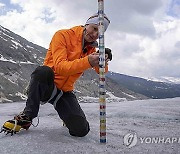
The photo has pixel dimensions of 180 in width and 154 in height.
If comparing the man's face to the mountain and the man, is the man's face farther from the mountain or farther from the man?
the mountain

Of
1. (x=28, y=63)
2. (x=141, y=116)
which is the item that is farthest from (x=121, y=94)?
(x=141, y=116)

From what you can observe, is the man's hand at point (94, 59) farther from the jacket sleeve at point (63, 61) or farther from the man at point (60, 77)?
the man at point (60, 77)

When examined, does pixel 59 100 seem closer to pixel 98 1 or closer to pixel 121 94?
pixel 98 1

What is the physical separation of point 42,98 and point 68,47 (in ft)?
3.03

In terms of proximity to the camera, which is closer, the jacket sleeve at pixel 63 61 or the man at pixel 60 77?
the jacket sleeve at pixel 63 61

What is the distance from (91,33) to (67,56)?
504 millimetres

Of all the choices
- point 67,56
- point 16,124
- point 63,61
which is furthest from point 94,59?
point 16,124

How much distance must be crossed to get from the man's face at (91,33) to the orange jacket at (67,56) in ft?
0.26

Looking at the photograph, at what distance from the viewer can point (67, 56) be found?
13.6 ft

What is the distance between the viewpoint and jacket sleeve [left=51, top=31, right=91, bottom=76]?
11.8ft

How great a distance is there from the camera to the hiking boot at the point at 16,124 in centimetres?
399

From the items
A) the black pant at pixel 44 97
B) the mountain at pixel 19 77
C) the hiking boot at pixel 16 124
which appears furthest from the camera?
the mountain at pixel 19 77

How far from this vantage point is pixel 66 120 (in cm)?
454

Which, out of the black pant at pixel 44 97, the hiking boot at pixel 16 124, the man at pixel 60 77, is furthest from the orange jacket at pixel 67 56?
the hiking boot at pixel 16 124
